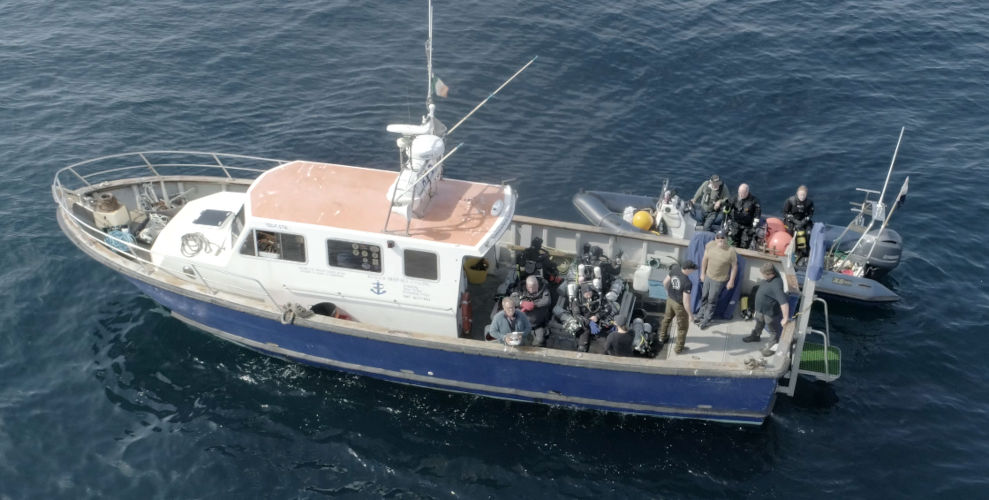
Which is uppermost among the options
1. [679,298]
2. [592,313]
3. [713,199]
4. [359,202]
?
[359,202]

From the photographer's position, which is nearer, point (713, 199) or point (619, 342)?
point (619, 342)

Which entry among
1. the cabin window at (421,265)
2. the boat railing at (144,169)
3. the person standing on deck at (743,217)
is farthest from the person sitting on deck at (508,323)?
the boat railing at (144,169)

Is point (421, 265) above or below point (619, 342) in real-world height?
above

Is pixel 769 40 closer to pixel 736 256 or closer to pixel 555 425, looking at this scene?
pixel 736 256

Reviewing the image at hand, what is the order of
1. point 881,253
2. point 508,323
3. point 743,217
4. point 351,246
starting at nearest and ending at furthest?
point 508,323
point 351,246
point 743,217
point 881,253

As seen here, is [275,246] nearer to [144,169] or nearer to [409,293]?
[409,293]

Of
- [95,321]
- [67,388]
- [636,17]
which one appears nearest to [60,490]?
[67,388]

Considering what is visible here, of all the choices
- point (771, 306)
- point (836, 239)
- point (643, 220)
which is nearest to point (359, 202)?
point (643, 220)

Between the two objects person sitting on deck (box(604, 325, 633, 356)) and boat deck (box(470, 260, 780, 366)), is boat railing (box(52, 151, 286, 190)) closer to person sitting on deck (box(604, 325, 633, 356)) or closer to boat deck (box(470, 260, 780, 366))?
boat deck (box(470, 260, 780, 366))
